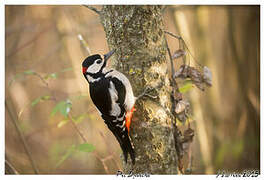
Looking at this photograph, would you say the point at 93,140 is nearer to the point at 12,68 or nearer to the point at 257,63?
the point at 12,68

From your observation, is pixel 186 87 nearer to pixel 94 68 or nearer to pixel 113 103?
pixel 113 103

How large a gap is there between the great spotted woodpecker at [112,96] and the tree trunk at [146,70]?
0.05 metres

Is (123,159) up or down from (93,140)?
up

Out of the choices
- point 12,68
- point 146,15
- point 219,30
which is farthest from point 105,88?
point 219,30

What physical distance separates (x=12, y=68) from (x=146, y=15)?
2.68 m

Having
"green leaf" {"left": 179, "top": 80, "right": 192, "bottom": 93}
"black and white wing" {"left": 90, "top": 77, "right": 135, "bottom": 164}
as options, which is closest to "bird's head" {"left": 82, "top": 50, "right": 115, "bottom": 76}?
"black and white wing" {"left": 90, "top": 77, "right": 135, "bottom": 164}

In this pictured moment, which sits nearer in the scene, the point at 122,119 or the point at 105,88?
the point at 122,119

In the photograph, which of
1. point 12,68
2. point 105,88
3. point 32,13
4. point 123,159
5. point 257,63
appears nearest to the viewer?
point 123,159

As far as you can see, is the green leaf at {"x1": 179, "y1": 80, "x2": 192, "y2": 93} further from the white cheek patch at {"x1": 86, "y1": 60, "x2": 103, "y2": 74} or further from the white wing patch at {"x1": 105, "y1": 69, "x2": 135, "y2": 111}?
the white cheek patch at {"x1": 86, "y1": 60, "x2": 103, "y2": 74}

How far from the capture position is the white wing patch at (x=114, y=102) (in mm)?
1790

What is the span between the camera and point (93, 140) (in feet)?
13.5

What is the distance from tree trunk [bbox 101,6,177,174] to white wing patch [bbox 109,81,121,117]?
18 cm

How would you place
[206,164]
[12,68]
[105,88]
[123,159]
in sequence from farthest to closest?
[12,68] → [206,164] → [105,88] → [123,159]

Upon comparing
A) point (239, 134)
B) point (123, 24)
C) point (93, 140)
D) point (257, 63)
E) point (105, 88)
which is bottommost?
point (239, 134)
